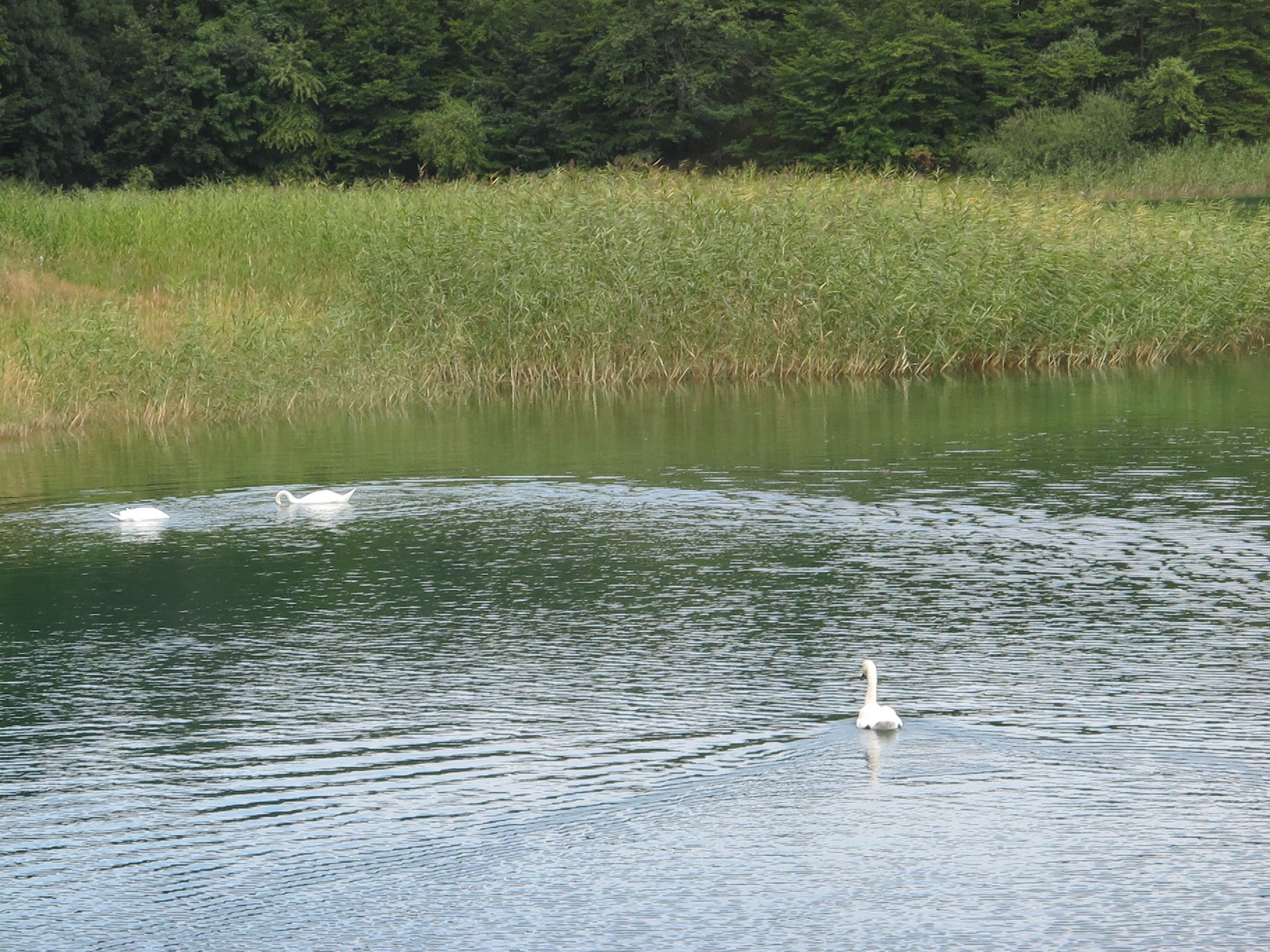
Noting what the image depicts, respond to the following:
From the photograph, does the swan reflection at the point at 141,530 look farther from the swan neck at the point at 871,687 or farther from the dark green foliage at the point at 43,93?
the dark green foliage at the point at 43,93

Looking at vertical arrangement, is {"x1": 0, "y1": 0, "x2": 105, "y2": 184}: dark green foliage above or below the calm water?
above

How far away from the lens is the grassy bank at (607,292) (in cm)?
1853

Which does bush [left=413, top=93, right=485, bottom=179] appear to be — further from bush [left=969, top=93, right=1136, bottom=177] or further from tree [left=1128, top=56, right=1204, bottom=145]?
tree [left=1128, top=56, right=1204, bottom=145]

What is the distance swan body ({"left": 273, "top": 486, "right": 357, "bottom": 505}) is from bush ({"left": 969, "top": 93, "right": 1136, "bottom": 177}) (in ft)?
107

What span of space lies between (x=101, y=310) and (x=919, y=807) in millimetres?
14965

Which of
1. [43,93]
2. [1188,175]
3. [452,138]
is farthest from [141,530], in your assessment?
[452,138]

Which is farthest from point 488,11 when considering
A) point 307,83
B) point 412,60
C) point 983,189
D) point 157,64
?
point 983,189

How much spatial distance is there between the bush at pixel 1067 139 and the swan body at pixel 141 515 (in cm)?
3332

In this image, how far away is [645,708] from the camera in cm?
700

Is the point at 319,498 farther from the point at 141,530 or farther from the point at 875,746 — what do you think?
the point at 875,746

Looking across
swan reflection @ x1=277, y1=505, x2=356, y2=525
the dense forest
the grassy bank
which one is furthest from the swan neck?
the dense forest

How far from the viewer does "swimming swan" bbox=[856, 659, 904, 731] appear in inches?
255

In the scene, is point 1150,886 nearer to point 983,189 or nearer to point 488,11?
point 983,189

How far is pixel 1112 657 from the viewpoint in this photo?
7602mm
